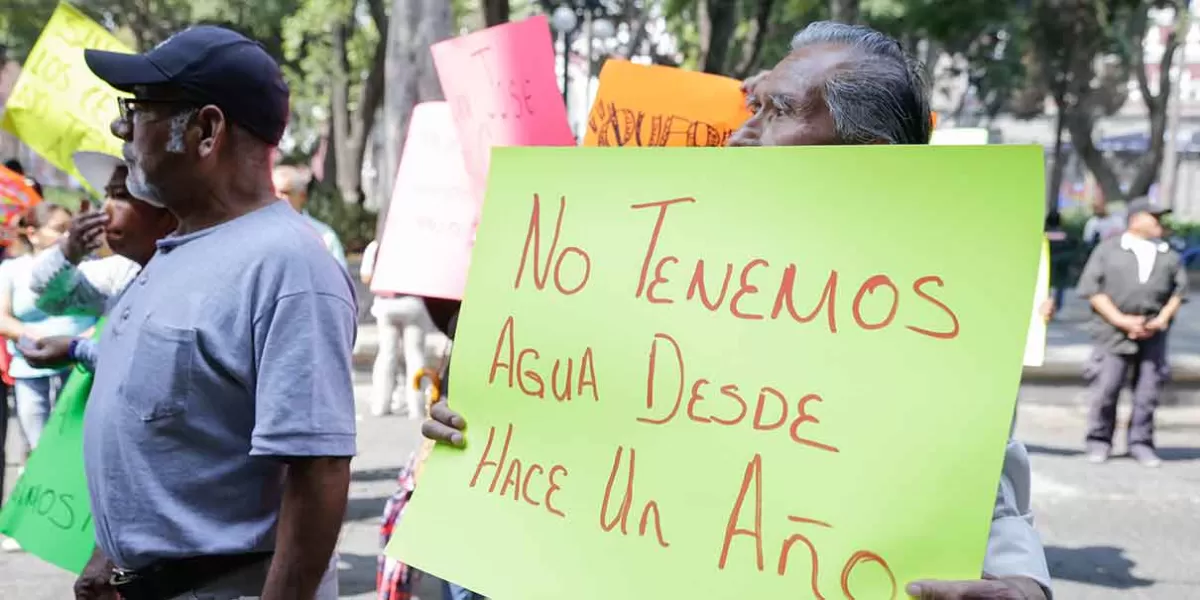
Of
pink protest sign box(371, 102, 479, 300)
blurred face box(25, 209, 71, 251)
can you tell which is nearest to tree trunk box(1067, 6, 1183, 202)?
blurred face box(25, 209, 71, 251)

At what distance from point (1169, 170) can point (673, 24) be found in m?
14.5

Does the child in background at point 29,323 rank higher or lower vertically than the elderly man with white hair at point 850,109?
lower

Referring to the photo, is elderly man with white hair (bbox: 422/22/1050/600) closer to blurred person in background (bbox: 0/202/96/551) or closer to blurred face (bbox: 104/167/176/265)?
blurred face (bbox: 104/167/176/265)

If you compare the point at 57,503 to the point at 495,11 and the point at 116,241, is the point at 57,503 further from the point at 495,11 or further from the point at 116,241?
the point at 495,11

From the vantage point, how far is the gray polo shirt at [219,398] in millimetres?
1740

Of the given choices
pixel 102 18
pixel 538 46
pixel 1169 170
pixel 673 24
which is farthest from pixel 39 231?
pixel 1169 170

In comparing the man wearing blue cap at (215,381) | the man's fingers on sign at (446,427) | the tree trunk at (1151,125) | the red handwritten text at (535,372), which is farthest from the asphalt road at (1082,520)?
the tree trunk at (1151,125)

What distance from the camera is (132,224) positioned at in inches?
115

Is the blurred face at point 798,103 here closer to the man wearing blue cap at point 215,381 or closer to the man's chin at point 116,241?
the man wearing blue cap at point 215,381

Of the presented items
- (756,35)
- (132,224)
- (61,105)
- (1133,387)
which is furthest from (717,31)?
(132,224)

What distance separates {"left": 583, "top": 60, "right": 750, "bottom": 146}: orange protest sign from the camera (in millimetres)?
2807

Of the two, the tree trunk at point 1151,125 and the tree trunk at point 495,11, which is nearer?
the tree trunk at point 495,11

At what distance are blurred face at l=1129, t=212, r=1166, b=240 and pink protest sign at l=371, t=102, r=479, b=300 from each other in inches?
234

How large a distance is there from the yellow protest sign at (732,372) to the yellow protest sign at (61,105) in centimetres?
265
